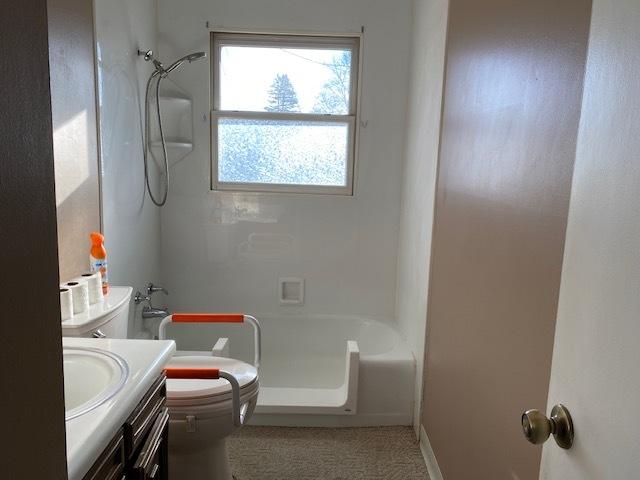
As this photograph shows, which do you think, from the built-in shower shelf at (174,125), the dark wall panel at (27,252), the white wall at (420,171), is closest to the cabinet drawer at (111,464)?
the dark wall panel at (27,252)

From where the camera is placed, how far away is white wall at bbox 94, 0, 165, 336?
2.20 meters

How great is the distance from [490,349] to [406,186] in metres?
1.63

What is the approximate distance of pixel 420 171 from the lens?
252cm

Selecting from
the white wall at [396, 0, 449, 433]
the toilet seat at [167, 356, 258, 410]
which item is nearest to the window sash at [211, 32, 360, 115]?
the white wall at [396, 0, 449, 433]

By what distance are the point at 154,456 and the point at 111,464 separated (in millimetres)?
273

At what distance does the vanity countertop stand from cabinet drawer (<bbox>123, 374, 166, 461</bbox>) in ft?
0.12

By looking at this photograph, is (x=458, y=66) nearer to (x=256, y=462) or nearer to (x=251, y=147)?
(x=251, y=147)

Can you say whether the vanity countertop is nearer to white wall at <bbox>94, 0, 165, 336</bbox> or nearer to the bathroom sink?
the bathroom sink

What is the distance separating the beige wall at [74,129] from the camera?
1.76 metres

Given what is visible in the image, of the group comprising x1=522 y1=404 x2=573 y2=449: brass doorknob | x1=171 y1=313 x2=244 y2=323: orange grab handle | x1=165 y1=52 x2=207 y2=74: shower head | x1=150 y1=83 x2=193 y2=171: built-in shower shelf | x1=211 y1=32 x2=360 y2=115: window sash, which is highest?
x1=211 y1=32 x2=360 y2=115: window sash

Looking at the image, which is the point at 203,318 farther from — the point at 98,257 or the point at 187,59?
the point at 187,59

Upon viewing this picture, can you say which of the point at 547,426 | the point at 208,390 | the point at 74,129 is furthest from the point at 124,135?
the point at 547,426

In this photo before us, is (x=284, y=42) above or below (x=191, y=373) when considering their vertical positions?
above

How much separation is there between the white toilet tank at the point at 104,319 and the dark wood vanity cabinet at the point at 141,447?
0.42 meters
